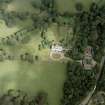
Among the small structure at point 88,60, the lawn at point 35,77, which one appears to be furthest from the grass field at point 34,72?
the small structure at point 88,60

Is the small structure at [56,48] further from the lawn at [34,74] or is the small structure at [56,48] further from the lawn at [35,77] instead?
the lawn at [35,77]

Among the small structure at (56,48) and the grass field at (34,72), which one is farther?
the small structure at (56,48)

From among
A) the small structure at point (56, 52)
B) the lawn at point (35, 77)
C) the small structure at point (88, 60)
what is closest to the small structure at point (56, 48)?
the small structure at point (56, 52)

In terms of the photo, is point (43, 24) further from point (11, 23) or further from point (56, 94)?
point (56, 94)

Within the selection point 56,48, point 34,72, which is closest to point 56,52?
point 56,48

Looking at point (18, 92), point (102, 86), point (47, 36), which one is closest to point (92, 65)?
point (102, 86)

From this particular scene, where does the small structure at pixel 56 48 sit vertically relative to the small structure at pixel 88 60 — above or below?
above

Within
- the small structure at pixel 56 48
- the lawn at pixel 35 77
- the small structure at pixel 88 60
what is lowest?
the lawn at pixel 35 77

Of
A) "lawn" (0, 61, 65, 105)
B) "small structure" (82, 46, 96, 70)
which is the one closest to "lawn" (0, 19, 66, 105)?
"lawn" (0, 61, 65, 105)

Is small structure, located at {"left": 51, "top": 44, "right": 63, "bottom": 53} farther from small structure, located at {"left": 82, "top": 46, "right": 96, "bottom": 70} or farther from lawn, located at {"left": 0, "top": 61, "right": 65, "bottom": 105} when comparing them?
small structure, located at {"left": 82, "top": 46, "right": 96, "bottom": 70}
